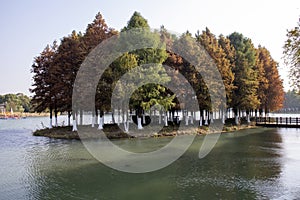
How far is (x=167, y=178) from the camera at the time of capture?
14688 millimetres

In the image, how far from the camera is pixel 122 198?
1155 centimetres

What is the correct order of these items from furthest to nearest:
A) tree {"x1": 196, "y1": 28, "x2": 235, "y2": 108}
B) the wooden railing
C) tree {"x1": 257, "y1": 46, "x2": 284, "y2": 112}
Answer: tree {"x1": 257, "y1": 46, "x2": 284, "y2": 112} < the wooden railing < tree {"x1": 196, "y1": 28, "x2": 235, "y2": 108}

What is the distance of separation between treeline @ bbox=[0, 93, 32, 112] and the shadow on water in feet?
409

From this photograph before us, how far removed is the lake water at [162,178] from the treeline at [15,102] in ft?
403

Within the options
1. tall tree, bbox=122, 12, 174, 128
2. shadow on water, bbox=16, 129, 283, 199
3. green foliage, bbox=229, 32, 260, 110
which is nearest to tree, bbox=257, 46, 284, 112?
green foliage, bbox=229, 32, 260, 110

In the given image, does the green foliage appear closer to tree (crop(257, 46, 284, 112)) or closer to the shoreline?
tree (crop(257, 46, 284, 112))

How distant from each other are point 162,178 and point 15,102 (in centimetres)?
13871

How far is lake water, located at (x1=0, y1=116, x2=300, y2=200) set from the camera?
12.1 meters

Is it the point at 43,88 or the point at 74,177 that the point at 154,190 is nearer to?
the point at 74,177

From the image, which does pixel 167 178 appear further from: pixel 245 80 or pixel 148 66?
pixel 245 80

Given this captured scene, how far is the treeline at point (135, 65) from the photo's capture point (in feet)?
110

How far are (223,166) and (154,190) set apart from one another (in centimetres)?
629

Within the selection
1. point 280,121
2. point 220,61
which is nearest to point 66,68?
point 220,61

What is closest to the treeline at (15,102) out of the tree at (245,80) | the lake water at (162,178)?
the tree at (245,80)
